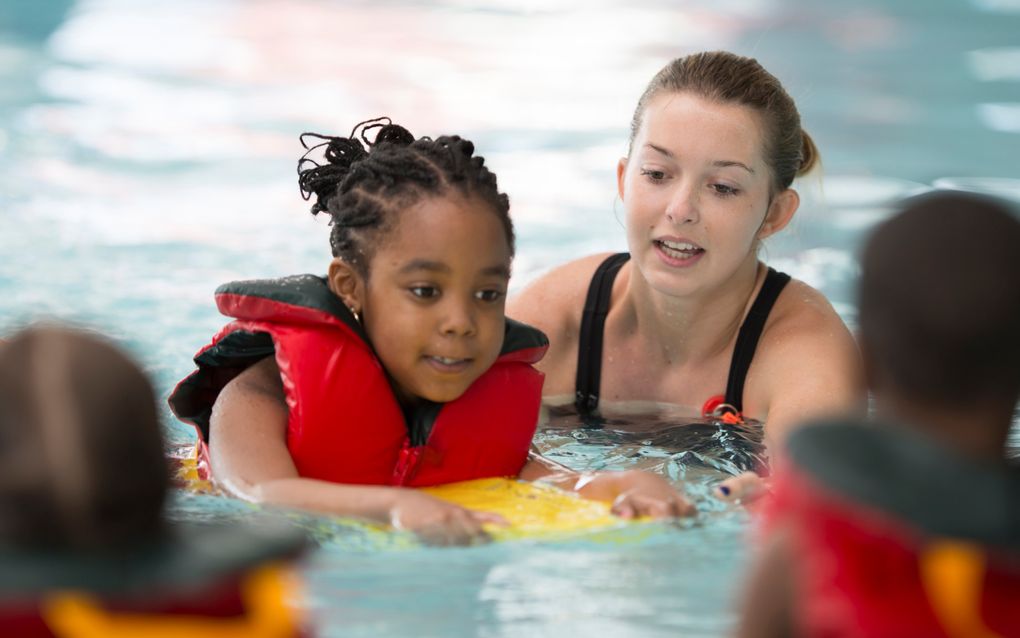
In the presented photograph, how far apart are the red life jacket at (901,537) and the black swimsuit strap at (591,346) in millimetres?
3294

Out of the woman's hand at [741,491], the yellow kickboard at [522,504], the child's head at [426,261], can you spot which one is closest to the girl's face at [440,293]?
the child's head at [426,261]

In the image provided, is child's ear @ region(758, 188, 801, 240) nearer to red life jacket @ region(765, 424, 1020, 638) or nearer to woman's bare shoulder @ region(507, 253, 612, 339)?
woman's bare shoulder @ region(507, 253, 612, 339)

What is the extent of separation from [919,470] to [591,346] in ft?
11.2

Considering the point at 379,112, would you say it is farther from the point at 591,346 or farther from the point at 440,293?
the point at 440,293

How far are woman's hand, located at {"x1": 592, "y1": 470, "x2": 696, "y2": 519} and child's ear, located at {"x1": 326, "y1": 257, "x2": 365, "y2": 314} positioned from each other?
0.78 meters

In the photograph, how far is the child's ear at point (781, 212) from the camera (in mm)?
4730

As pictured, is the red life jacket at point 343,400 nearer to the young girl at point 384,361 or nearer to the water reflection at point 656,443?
the young girl at point 384,361

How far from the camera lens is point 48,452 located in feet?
5.58

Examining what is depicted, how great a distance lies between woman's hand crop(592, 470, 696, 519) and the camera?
3.33 m

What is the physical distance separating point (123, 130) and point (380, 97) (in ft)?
5.39

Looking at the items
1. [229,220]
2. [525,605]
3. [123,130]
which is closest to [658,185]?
[525,605]

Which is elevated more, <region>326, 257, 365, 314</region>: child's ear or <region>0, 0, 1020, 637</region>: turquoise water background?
<region>0, 0, 1020, 637</region>: turquoise water background

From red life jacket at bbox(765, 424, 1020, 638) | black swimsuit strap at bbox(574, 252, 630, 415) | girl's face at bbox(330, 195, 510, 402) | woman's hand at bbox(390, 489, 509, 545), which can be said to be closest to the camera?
red life jacket at bbox(765, 424, 1020, 638)

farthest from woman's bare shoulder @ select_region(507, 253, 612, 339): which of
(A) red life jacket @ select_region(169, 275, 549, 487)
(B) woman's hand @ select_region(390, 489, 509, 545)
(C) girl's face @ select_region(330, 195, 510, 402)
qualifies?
(B) woman's hand @ select_region(390, 489, 509, 545)
